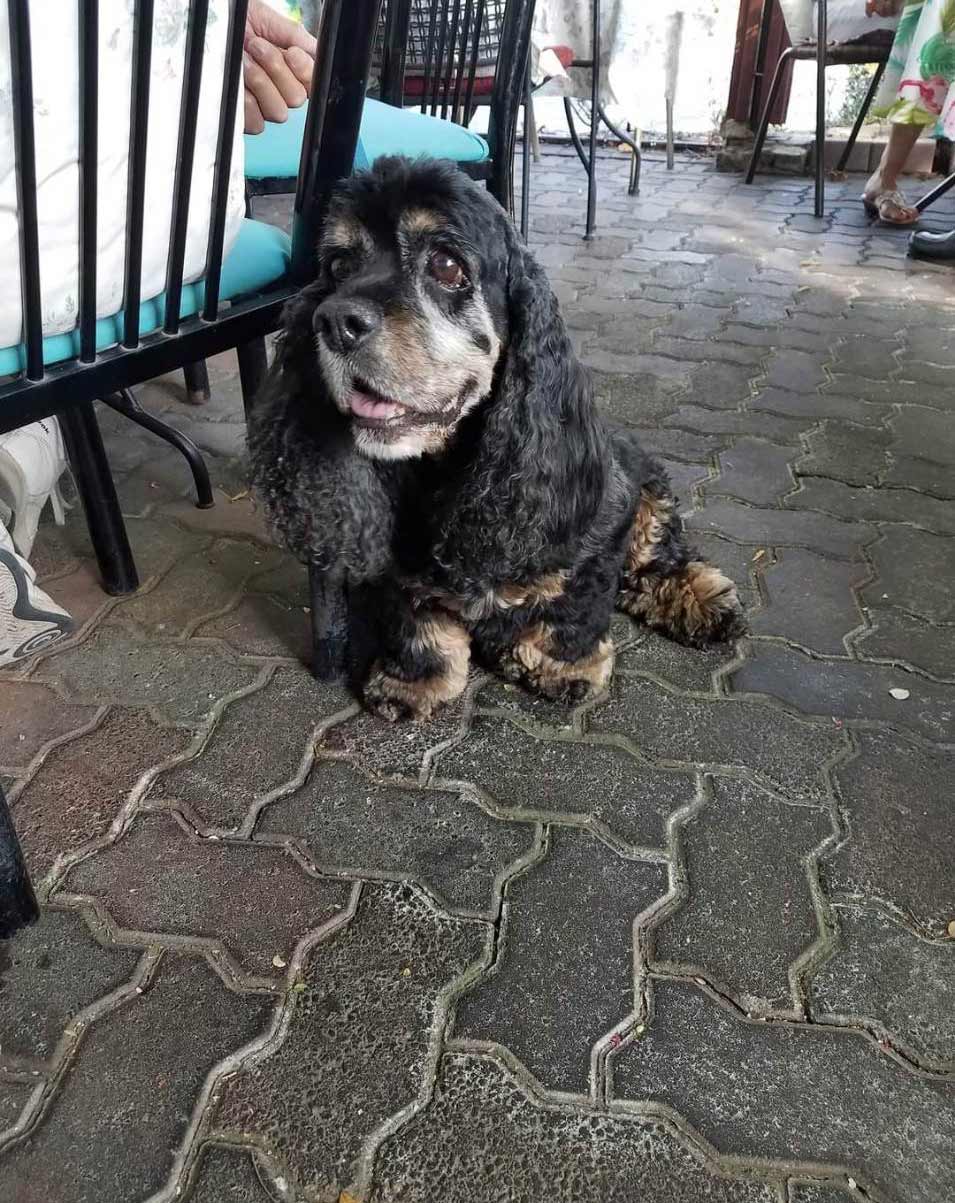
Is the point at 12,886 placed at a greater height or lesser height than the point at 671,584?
lesser

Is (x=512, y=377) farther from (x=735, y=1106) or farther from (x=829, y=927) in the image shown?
(x=735, y=1106)

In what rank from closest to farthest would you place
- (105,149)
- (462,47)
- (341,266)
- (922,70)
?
(105,149), (341,266), (462,47), (922,70)

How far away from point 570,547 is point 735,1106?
1097 mm

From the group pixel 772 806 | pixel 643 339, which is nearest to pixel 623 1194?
pixel 772 806

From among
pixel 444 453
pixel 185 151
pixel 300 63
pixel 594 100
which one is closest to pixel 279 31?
pixel 300 63

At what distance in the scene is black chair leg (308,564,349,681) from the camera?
2082 millimetres

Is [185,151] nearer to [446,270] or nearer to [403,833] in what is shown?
[446,270]

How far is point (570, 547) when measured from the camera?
1.99m

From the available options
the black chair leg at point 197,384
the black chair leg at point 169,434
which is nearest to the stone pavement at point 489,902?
the black chair leg at point 169,434

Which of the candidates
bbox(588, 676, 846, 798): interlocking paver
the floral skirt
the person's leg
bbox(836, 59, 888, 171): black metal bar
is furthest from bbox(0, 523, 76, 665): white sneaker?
bbox(836, 59, 888, 171): black metal bar

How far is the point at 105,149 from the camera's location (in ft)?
4.35

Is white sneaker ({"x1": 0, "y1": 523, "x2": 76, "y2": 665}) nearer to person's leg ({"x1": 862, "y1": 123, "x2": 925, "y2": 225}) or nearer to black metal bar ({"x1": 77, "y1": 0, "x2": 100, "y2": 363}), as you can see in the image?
black metal bar ({"x1": 77, "y1": 0, "x2": 100, "y2": 363})

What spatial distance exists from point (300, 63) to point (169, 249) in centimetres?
68

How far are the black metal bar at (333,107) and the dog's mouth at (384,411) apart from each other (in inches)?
16.4
